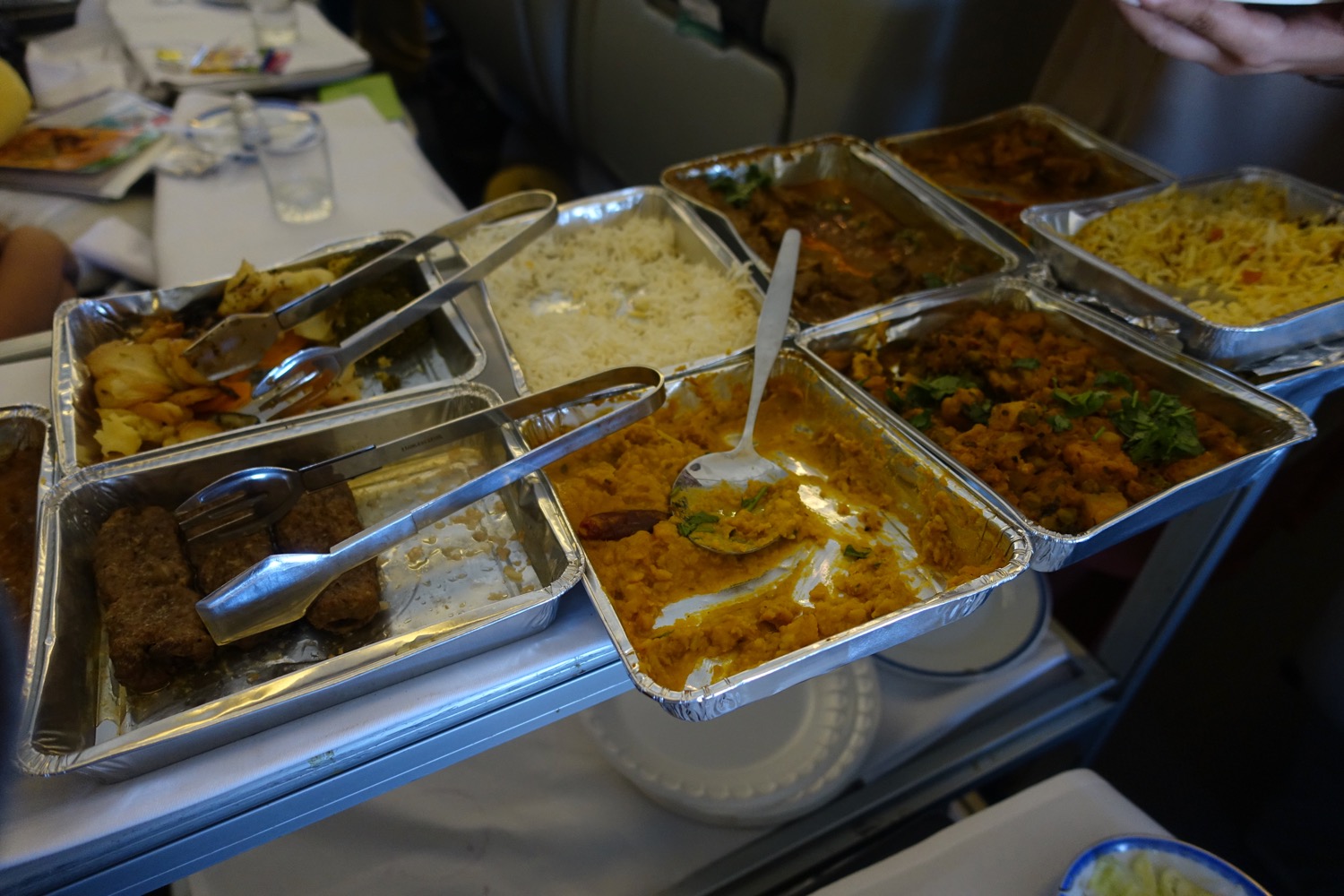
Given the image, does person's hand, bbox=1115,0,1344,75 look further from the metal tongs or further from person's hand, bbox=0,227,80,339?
person's hand, bbox=0,227,80,339

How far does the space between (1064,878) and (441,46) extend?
17.4 feet

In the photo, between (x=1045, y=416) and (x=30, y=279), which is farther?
(x=30, y=279)

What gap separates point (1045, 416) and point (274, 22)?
2.63 metres

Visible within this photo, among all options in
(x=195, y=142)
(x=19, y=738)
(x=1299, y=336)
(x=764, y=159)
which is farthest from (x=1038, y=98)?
(x=19, y=738)

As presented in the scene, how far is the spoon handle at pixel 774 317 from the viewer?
1.19 m

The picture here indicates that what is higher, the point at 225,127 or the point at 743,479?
the point at 743,479

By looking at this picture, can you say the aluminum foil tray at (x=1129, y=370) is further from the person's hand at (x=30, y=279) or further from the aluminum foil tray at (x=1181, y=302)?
the person's hand at (x=30, y=279)

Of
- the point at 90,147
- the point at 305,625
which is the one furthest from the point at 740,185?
the point at 90,147

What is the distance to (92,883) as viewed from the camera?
664 mm

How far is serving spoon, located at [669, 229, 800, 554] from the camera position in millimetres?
985

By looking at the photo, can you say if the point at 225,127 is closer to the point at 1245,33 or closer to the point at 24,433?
the point at 24,433

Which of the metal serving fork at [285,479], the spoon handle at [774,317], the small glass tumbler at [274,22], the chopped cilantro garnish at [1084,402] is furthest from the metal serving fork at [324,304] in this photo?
the small glass tumbler at [274,22]

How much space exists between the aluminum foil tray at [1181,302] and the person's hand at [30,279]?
72.0 inches

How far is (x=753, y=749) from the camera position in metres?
1.23
